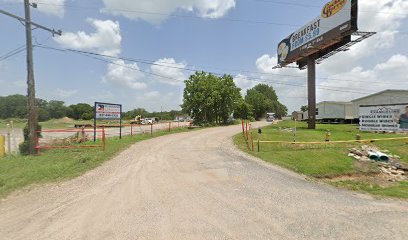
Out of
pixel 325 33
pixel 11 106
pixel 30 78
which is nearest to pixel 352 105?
pixel 325 33

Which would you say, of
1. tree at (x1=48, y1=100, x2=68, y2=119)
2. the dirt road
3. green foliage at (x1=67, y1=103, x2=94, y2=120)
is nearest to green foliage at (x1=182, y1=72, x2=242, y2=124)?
the dirt road

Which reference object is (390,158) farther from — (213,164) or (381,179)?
(213,164)

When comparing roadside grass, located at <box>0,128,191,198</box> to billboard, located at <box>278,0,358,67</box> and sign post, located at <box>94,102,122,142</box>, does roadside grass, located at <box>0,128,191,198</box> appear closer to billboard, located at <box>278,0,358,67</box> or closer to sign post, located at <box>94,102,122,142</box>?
sign post, located at <box>94,102,122,142</box>

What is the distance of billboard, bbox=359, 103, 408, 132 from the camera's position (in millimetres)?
17344

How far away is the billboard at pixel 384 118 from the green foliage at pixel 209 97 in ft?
63.5

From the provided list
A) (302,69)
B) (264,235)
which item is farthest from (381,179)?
(302,69)

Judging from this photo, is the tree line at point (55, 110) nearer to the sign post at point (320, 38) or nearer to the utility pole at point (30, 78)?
the sign post at point (320, 38)

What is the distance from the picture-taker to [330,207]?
522 cm

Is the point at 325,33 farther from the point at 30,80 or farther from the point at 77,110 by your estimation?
the point at 77,110

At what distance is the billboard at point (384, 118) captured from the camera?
1734 centimetres

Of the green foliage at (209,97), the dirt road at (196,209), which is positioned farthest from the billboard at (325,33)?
the dirt road at (196,209)

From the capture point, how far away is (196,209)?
16.2ft

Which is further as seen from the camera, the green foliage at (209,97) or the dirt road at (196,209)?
the green foliage at (209,97)

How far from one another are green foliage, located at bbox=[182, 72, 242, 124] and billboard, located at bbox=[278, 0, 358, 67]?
11352mm
